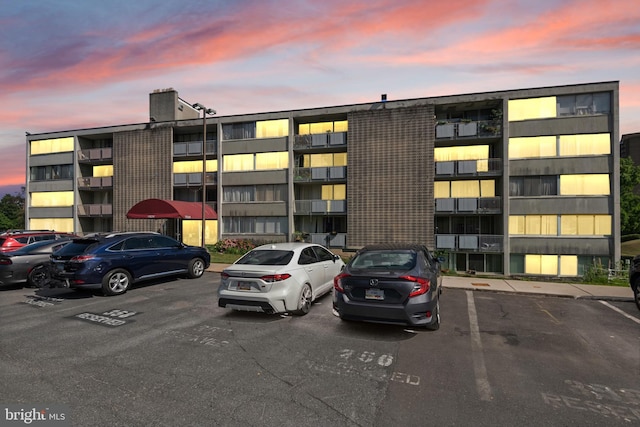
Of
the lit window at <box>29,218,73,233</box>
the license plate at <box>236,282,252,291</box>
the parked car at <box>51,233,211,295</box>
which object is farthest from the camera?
the lit window at <box>29,218,73,233</box>

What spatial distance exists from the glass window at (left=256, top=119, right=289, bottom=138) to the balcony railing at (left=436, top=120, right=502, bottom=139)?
→ 37.8 feet

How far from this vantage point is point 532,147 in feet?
69.1

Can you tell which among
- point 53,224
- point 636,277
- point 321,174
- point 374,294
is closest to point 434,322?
point 374,294

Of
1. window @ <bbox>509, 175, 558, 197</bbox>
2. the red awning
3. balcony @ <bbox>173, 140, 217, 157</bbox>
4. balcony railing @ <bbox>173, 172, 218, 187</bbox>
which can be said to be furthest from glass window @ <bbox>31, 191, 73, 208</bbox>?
window @ <bbox>509, 175, 558, 197</bbox>

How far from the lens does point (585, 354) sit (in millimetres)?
5406

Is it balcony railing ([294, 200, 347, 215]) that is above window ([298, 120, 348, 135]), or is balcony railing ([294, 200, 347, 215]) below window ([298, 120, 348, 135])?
below

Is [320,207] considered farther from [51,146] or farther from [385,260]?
[51,146]

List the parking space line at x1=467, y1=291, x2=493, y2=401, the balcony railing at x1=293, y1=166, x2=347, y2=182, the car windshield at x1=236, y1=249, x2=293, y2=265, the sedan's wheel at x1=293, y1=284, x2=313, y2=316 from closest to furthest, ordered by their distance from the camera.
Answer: the parking space line at x1=467, y1=291, x2=493, y2=401
the sedan's wheel at x1=293, y1=284, x2=313, y2=316
the car windshield at x1=236, y1=249, x2=293, y2=265
the balcony railing at x1=293, y1=166, x2=347, y2=182

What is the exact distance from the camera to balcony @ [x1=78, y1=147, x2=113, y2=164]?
2981cm

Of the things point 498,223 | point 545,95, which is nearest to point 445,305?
point 498,223

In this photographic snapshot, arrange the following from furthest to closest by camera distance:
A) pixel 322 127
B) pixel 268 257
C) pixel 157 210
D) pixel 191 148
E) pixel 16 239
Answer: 1. pixel 191 148
2. pixel 322 127
3. pixel 157 210
4. pixel 16 239
5. pixel 268 257

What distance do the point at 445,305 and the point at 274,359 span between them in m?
5.53

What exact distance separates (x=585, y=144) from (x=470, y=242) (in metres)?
9.27

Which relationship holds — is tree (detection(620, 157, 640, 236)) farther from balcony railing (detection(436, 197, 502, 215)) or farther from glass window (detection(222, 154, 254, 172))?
glass window (detection(222, 154, 254, 172))
